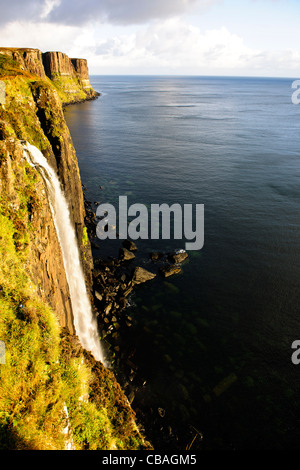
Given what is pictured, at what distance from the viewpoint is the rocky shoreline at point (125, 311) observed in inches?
778

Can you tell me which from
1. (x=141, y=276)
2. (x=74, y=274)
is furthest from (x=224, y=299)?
(x=74, y=274)

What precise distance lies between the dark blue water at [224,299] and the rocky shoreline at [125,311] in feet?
2.20

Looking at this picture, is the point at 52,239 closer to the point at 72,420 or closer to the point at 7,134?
the point at 7,134

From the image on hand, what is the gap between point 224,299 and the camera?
99.5ft

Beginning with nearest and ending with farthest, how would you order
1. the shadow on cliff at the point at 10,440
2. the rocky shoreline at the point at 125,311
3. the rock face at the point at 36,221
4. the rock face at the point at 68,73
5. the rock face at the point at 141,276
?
1. the shadow on cliff at the point at 10,440
2. the rock face at the point at 36,221
3. the rocky shoreline at the point at 125,311
4. the rock face at the point at 141,276
5. the rock face at the point at 68,73

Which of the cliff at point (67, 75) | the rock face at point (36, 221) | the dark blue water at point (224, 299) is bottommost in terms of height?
the dark blue water at point (224, 299)

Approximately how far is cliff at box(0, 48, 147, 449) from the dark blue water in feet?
29.1

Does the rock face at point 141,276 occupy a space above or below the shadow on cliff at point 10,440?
below

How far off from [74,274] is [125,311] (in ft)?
24.4

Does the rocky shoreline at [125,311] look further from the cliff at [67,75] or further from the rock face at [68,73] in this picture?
the rock face at [68,73]

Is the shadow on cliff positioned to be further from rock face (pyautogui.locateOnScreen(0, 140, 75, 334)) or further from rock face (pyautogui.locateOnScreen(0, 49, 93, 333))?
rock face (pyautogui.locateOnScreen(0, 49, 93, 333))

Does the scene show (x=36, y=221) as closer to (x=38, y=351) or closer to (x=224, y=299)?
(x=38, y=351)

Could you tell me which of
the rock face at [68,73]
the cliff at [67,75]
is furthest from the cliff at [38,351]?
the rock face at [68,73]

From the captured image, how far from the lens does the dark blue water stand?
20484 millimetres
